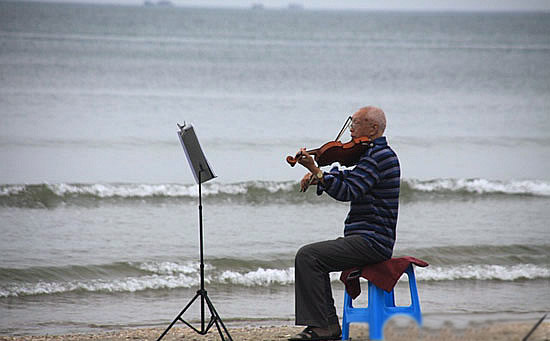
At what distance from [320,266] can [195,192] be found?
250 inches

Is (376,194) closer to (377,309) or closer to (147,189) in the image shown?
(377,309)

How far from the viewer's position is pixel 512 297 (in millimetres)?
6039

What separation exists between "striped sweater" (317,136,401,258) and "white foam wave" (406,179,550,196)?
6.84 m

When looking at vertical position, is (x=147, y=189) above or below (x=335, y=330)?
above

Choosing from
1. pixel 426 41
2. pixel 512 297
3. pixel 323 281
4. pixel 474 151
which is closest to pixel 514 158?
pixel 474 151

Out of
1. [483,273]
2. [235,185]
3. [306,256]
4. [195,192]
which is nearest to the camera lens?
[306,256]

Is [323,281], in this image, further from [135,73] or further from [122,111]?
[135,73]

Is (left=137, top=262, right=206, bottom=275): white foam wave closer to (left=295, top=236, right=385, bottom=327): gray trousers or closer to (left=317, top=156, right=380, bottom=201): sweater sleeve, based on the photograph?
(left=295, top=236, right=385, bottom=327): gray trousers

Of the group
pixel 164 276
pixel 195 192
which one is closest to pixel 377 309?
pixel 164 276

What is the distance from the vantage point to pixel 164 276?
646 cm

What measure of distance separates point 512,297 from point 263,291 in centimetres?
190

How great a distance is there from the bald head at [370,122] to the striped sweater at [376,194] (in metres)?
0.04

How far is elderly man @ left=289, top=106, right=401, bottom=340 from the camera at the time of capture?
3871 mm

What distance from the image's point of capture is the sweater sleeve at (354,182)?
3781mm
